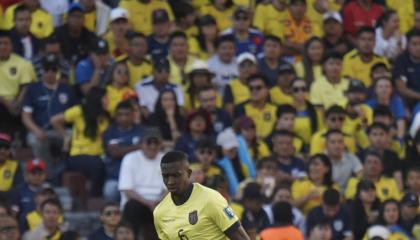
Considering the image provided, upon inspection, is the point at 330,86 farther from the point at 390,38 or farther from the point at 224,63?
the point at 390,38

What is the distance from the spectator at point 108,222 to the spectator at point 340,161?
2.74m

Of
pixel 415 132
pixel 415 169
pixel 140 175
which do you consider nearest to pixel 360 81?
pixel 415 132

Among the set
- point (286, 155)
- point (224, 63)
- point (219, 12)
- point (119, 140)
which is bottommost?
point (286, 155)

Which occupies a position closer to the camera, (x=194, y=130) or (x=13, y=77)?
(x=194, y=130)

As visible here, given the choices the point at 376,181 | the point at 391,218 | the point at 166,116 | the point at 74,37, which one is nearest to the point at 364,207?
the point at 391,218

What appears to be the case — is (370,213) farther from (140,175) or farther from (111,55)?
(111,55)

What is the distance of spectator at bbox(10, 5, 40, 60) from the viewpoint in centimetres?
1792

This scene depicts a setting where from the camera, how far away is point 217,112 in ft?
56.4

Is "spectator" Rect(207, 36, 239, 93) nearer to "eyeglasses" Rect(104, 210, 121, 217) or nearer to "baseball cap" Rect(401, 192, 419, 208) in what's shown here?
"baseball cap" Rect(401, 192, 419, 208)

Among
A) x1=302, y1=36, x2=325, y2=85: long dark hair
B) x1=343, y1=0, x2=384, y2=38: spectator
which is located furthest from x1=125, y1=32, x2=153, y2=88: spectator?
x1=343, y1=0, x2=384, y2=38: spectator

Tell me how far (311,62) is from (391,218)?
347 centimetres

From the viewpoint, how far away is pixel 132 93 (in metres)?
17.0

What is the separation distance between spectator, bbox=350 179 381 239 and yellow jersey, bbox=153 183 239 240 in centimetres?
509

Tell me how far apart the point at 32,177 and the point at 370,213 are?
139 inches
